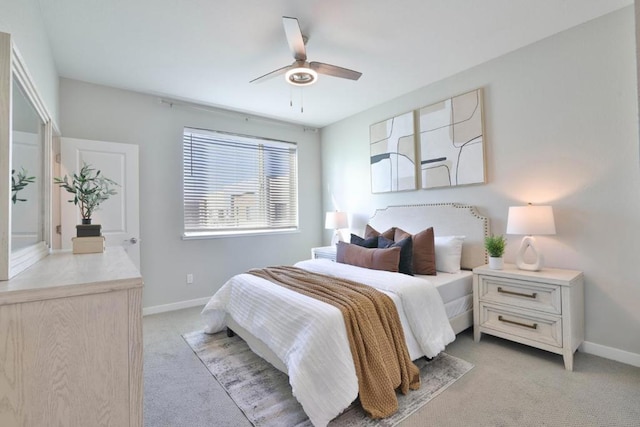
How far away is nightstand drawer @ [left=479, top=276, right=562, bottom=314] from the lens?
2.26 metres

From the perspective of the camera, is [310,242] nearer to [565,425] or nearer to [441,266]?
[441,266]

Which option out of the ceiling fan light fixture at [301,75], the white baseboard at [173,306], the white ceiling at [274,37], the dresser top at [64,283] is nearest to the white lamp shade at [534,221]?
the white ceiling at [274,37]

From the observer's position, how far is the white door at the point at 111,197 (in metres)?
3.06

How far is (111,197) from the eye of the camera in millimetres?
3291

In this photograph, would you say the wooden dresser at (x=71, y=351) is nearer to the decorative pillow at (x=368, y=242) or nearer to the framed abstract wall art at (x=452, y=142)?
the decorative pillow at (x=368, y=242)

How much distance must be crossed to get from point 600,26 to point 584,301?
223cm

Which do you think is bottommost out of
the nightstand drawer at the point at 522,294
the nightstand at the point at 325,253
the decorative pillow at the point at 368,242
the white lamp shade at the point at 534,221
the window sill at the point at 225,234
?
the nightstand drawer at the point at 522,294

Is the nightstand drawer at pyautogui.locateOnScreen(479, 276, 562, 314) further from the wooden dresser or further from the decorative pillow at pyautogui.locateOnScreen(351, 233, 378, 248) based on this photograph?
the wooden dresser

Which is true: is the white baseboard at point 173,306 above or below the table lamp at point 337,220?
below

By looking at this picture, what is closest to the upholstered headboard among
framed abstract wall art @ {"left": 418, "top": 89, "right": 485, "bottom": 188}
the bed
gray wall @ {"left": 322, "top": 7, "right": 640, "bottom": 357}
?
the bed

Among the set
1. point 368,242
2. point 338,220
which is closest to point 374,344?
point 368,242

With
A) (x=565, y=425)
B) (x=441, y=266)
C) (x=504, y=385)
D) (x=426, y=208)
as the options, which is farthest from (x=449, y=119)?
(x=565, y=425)

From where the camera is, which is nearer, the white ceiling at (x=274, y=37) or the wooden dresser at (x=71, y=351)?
the wooden dresser at (x=71, y=351)

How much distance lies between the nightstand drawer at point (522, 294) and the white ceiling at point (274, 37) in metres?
2.12
